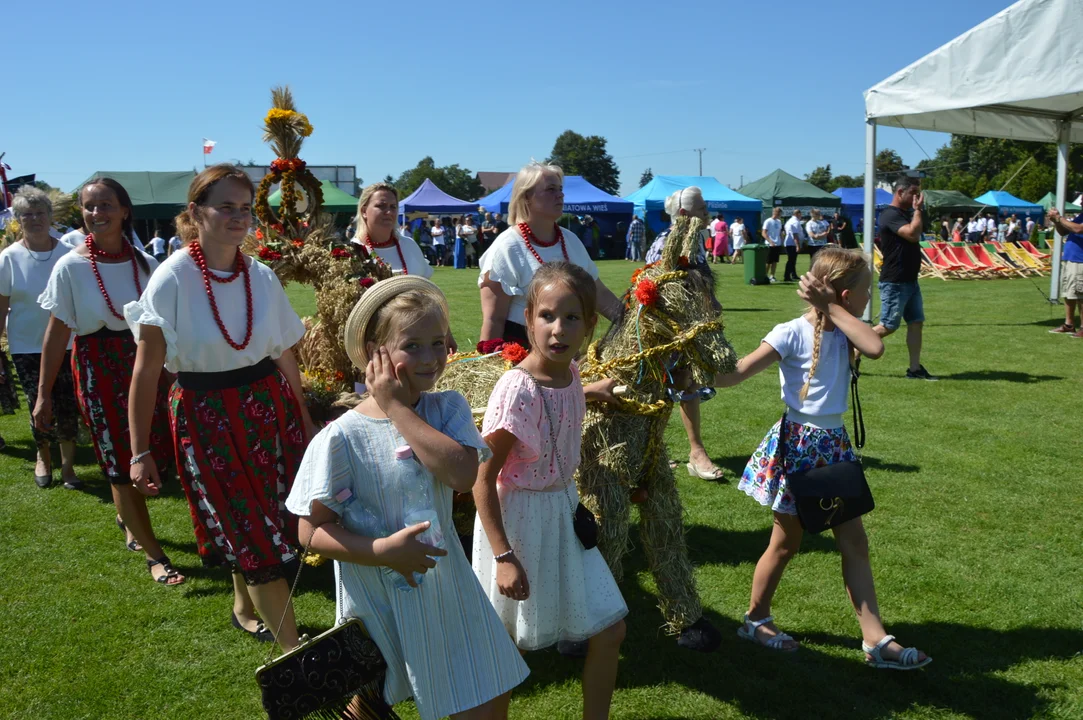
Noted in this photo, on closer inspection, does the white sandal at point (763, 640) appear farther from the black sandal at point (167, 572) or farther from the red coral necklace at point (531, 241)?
the black sandal at point (167, 572)

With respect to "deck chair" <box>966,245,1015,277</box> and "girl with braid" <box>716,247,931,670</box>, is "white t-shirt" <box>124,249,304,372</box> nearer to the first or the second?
"girl with braid" <box>716,247,931,670</box>

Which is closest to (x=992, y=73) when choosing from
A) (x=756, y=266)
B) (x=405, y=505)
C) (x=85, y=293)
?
(x=85, y=293)

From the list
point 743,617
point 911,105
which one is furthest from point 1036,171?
point 743,617

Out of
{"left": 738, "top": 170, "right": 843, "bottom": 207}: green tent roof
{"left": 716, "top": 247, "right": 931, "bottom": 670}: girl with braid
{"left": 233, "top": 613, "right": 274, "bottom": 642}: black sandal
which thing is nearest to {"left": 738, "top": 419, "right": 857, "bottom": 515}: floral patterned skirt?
{"left": 716, "top": 247, "right": 931, "bottom": 670}: girl with braid

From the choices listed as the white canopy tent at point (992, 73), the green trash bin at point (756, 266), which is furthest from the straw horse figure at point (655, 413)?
the green trash bin at point (756, 266)

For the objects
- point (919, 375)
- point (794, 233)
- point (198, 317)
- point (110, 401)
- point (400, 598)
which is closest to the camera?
point (400, 598)

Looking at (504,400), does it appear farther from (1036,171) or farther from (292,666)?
(1036,171)

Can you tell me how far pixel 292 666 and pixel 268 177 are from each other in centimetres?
347

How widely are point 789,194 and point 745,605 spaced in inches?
1304

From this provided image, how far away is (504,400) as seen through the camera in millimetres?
2828

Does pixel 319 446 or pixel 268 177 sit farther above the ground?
pixel 268 177

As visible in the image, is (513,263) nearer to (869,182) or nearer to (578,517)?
(578,517)

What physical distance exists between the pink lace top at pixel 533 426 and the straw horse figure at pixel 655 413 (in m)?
0.60

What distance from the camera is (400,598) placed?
7.61 ft
